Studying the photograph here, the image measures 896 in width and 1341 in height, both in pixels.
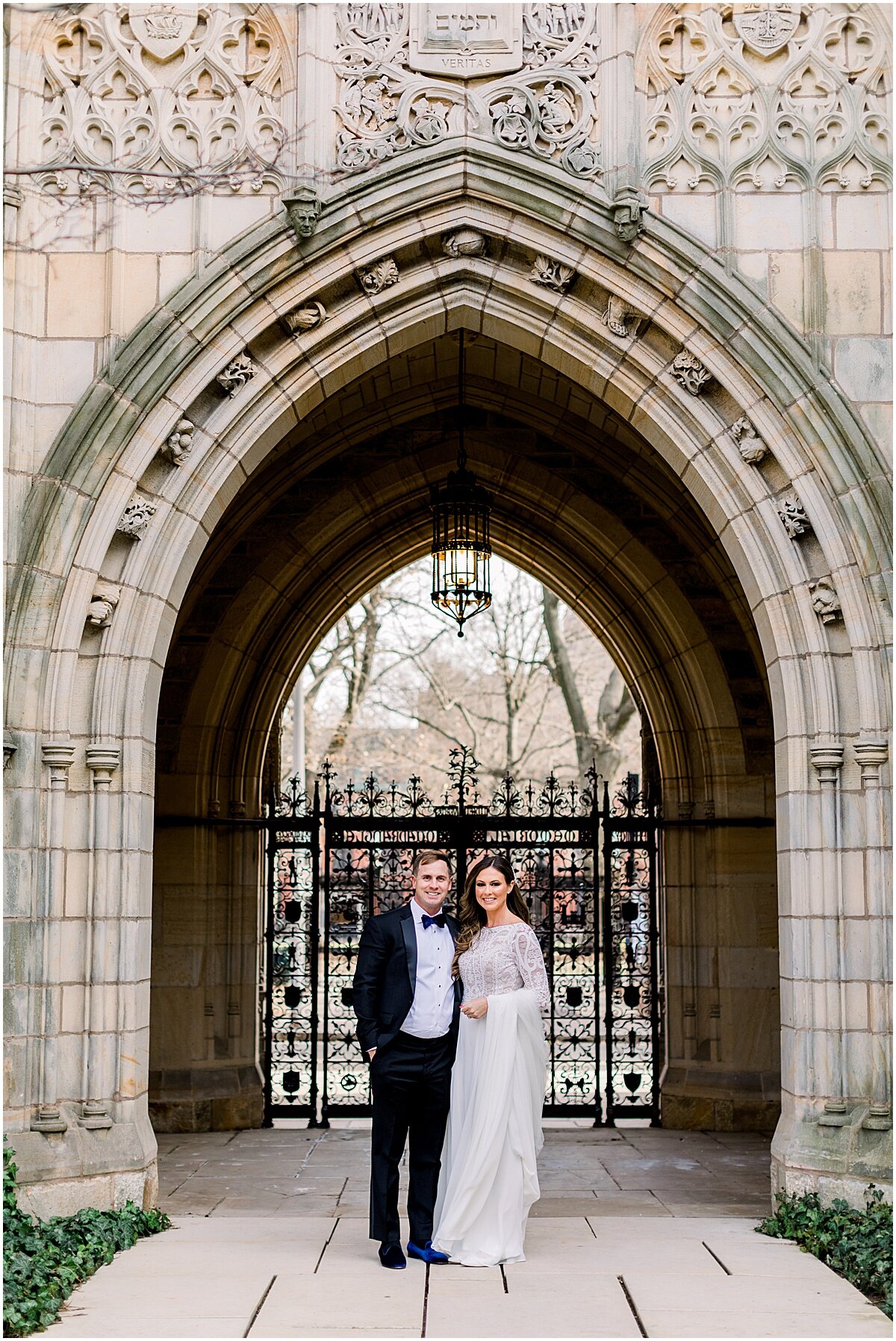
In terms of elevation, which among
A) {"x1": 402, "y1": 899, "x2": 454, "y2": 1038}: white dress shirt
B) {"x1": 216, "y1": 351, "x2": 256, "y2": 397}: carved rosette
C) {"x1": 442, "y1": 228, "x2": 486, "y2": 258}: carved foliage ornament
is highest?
{"x1": 442, "y1": 228, "x2": 486, "y2": 258}: carved foliage ornament

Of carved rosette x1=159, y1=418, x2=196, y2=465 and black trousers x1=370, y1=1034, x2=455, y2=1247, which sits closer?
black trousers x1=370, y1=1034, x2=455, y2=1247

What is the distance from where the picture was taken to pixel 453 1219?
5363 millimetres

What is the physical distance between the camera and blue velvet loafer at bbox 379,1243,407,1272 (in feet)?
17.2

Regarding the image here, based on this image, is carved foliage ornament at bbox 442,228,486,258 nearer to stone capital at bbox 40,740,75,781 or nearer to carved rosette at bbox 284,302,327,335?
carved rosette at bbox 284,302,327,335

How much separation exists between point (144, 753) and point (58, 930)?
0.82 m

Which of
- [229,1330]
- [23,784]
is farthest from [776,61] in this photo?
[229,1330]

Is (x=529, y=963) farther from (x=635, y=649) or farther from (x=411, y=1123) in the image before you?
(x=635, y=649)

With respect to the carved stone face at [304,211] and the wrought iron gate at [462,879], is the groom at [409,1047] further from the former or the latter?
the wrought iron gate at [462,879]

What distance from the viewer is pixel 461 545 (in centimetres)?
862

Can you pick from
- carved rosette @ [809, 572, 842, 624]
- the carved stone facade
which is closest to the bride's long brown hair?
the carved stone facade

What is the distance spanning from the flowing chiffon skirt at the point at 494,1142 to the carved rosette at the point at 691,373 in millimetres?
2714

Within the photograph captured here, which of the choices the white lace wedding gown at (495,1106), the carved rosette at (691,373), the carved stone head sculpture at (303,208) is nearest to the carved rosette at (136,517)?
the carved stone head sculpture at (303,208)

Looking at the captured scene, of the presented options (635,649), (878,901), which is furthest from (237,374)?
(635,649)

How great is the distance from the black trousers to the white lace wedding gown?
9cm
